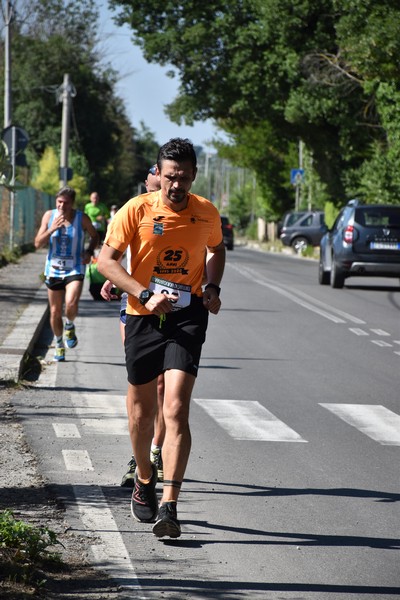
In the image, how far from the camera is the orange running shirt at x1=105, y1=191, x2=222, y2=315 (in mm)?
6363

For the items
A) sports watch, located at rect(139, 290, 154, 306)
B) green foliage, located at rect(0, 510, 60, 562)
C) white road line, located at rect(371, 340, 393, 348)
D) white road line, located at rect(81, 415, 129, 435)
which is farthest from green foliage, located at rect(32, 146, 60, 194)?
green foliage, located at rect(0, 510, 60, 562)

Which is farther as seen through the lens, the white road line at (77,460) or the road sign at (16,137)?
the road sign at (16,137)

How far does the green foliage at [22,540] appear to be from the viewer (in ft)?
18.0

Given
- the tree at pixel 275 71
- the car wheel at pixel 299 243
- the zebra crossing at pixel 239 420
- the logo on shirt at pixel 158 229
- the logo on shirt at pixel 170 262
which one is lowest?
the car wheel at pixel 299 243

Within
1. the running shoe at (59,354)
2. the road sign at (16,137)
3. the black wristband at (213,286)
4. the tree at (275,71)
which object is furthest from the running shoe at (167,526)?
the tree at (275,71)

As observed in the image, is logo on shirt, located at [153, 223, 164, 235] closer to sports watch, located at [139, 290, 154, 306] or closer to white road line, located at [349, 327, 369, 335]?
sports watch, located at [139, 290, 154, 306]

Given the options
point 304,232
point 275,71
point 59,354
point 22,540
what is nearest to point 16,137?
point 59,354

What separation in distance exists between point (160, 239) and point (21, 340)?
7961mm

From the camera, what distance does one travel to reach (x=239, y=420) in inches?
394

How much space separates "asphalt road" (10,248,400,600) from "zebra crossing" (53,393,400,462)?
0.02 m

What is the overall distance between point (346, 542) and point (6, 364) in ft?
20.9

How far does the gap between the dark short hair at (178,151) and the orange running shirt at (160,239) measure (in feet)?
0.66

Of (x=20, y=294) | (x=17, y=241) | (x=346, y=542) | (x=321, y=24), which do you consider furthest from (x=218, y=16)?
(x=346, y=542)

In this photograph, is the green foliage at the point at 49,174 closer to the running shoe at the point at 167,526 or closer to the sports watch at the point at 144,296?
the sports watch at the point at 144,296
